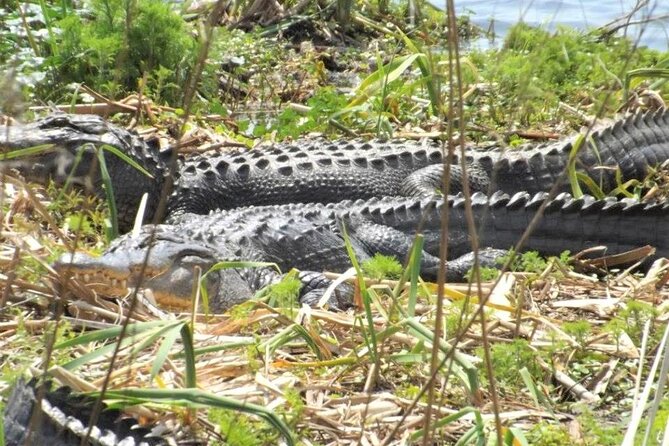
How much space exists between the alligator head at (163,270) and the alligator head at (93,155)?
1.13 m

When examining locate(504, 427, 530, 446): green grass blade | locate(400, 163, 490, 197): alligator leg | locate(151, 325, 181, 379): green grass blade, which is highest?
locate(151, 325, 181, 379): green grass blade

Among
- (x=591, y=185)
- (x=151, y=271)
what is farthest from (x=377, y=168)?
(x=151, y=271)

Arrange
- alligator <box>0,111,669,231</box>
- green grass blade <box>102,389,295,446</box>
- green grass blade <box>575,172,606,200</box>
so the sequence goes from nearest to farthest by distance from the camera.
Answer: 1. green grass blade <box>102,389,295,446</box>
2. green grass blade <box>575,172,606,200</box>
3. alligator <box>0,111,669,231</box>

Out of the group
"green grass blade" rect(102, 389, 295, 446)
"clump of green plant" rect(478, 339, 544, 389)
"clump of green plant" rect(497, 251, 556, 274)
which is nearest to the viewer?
"green grass blade" rect(102, 389, 295, 446)

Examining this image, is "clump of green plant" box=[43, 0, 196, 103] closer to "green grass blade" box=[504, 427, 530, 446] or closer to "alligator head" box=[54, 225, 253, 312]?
"alligator head" box=[54, 225, 253, 312]

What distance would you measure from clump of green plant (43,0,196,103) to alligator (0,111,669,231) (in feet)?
2.65

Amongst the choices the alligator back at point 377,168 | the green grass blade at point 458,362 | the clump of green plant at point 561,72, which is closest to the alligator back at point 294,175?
the alligator back at point 377,168

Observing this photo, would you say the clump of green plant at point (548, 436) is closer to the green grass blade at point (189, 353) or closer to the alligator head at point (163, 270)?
the green grass blade at point (189, 353)

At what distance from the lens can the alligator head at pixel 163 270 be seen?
4.07 metres

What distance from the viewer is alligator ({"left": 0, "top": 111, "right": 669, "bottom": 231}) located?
6.43 m

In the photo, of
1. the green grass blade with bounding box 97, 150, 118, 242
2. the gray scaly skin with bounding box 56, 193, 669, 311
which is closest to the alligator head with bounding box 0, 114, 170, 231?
the gray scaly skin with bounding box 56, 193, 669, 311

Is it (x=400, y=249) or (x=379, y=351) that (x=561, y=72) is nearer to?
(x=400, y=249)

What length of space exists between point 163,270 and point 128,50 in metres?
3.09

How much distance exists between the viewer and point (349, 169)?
6.60 meters
